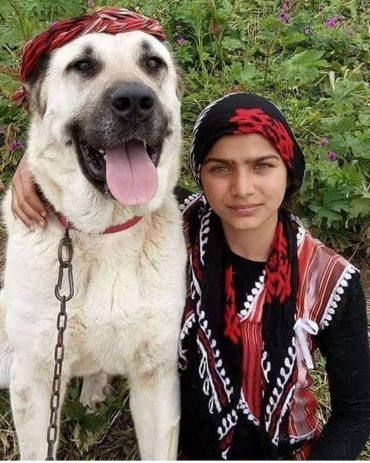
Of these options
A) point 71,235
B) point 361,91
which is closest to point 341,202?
point 361,91

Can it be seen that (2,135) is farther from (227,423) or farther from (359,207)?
(227,423)

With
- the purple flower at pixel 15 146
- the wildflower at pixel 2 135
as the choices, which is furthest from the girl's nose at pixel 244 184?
the wildflower at pixel 2 135

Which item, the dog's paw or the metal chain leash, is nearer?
the metal chain leash

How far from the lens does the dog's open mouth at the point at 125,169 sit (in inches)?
78.8

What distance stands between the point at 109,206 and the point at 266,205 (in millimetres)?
527

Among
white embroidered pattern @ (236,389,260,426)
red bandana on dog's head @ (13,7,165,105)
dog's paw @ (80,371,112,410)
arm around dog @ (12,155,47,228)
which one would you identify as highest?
red bandana on dog's head @ (13,7,165,105)

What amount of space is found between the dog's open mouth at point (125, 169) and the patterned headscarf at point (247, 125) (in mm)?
171

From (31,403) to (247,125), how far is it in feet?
3.80

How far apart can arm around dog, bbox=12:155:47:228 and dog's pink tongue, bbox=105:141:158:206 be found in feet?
1.04

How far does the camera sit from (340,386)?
7.00ft

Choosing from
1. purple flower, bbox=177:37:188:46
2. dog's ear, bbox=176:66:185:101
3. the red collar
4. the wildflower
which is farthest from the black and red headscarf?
purple flower, bbox=177:37:188:46

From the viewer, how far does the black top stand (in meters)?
2.05

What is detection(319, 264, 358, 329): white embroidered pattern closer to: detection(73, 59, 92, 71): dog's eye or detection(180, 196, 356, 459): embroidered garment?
detection(180, 196, 356, 459): embroidered garment

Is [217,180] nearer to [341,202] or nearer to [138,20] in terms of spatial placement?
[138,20]
